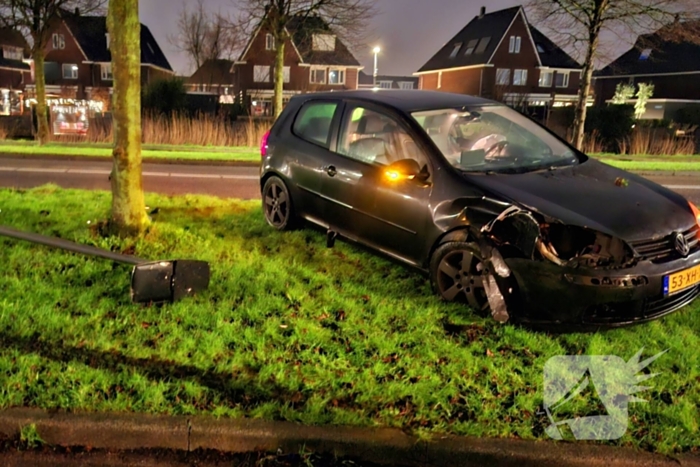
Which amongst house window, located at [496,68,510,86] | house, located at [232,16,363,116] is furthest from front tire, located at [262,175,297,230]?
house window, located at [496,68,510,86]

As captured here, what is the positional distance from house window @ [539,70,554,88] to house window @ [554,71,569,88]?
1.65ft

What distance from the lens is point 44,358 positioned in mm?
3725

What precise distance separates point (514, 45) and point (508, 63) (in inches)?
63.5

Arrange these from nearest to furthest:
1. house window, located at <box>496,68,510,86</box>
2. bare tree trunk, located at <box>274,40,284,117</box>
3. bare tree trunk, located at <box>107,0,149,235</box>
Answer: bare tree trunk, located at <box>107,0,149,235</box>, bare tree trunk, located at <box>274,40,284,117</box>, house window, located at <box>496,68,510,86</box>

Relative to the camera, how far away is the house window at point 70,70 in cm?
5488

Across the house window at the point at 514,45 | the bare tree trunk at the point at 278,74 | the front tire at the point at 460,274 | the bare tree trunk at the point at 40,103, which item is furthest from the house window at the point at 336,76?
the front tire at the point at 460,274

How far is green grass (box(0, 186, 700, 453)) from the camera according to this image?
330 cm

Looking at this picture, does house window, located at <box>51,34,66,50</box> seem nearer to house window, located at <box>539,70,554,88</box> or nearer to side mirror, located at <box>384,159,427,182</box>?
house window, located at <box>539,70,554,88</box>

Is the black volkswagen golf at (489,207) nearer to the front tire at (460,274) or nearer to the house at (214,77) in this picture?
the front tire at (460,274)

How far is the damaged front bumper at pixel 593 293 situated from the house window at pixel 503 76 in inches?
1986

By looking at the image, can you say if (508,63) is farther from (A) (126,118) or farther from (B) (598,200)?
(B) (598,200)

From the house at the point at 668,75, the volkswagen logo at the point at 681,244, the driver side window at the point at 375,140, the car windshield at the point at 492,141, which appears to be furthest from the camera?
the house at the point at 668,75

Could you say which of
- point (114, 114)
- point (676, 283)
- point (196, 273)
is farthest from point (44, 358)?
point (676, 283)

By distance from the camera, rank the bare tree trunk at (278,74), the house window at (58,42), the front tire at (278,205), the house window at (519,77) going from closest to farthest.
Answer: the front tire at (278,205), the bare tree trunk at (278,74), the house window at (519,77), the house window at (58,42)
